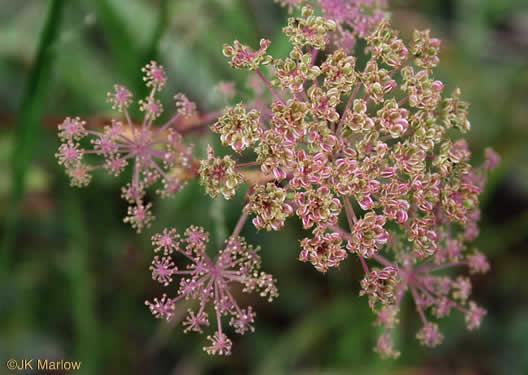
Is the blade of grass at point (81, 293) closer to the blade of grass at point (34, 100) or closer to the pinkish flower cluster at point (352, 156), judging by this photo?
the blade of grass at point (34, 100)

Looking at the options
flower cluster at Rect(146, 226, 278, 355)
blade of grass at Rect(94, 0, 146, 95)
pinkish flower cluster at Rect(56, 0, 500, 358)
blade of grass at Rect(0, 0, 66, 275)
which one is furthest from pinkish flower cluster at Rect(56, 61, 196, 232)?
blade of grass at Rect(94, 0, 146, 95)

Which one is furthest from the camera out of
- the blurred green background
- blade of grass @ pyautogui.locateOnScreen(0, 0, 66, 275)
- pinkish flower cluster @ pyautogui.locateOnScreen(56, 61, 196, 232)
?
the blurred green background

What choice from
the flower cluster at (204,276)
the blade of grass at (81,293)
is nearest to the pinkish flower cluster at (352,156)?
Result: the flower cluster at (204,276)

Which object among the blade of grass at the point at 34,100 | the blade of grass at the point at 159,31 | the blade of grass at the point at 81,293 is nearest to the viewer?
the blade of grass at the point at 34,100

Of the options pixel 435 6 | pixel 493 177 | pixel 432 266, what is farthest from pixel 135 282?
pixel 435 6

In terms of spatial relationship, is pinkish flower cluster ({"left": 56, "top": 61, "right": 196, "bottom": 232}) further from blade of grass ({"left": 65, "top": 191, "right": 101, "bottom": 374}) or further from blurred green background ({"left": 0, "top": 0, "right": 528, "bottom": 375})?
blade of grass ({"left": 65, "top": 191, "right": 101, "bottom": 374})

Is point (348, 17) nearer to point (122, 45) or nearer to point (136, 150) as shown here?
point (136, 150)

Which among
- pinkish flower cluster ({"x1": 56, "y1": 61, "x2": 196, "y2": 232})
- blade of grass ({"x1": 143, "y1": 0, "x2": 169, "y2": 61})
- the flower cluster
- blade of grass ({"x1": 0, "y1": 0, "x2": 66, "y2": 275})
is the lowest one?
the flower cluster

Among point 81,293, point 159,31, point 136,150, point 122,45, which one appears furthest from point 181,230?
point 136,150
